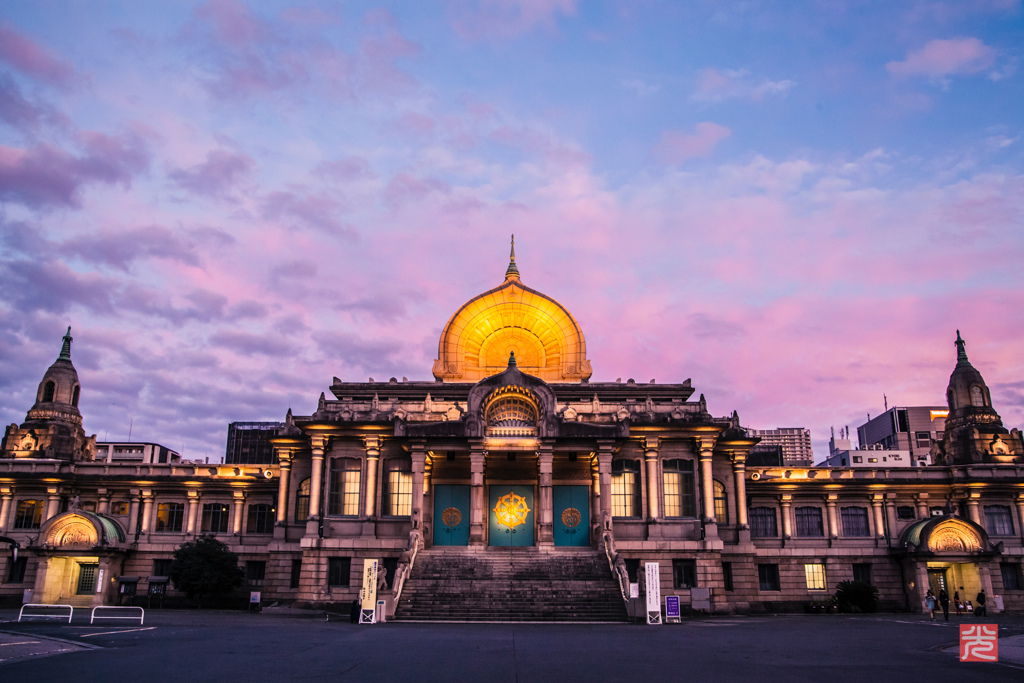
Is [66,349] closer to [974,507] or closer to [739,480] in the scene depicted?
[739,480]

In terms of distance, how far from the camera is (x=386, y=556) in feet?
159

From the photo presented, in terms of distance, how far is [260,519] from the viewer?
5909 cm

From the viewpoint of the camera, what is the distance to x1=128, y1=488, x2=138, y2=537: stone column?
193ft

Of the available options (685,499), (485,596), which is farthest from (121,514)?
(685,499)

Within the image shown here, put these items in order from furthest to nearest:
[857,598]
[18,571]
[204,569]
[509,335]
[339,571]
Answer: [509,335], [18,571], [857,598], [204,569], [339,571]

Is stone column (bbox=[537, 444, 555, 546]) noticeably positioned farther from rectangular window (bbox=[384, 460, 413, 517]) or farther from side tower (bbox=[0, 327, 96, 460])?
side tower (bbox=[0, 327, 96, 460])

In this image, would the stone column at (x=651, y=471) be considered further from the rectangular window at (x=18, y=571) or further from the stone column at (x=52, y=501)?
Result: the rectangular window at (x=18, y=571)

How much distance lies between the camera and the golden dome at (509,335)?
6500 centimetres

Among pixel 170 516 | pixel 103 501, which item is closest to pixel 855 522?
pixel 170 516

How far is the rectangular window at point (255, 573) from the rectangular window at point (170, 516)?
668 centimetres

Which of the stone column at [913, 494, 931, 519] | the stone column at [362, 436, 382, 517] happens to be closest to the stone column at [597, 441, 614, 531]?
the stone column at [362, 436, 382, 517]

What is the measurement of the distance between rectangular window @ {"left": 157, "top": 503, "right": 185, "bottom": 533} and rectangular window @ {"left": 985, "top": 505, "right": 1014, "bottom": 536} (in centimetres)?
6065

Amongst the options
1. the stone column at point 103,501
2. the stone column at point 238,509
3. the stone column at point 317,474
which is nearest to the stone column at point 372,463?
the stone column at point 317,474

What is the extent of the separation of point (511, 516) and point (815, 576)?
2350 cm
